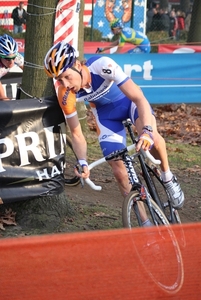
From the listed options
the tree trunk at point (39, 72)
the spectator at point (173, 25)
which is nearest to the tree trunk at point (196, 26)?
the spectator at point (173, 25)

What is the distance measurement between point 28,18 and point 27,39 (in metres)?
0.22

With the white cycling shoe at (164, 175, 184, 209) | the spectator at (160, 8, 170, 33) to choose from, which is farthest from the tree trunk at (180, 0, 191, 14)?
the white cycling shoe at (164, 175, 184, 209)

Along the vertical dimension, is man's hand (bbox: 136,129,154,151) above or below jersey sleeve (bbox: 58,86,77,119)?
below

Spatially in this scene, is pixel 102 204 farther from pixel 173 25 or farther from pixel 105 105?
pixel 173 25

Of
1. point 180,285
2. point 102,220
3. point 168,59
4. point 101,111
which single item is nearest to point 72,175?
point 102,220

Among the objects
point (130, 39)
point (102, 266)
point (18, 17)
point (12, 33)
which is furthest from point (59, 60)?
point (12, 33)

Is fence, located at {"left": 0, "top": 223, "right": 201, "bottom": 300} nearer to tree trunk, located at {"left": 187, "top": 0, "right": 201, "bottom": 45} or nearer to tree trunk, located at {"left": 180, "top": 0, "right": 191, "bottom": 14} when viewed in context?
tree trunk, located at {"left": 187, "top": 0, "right": 201, "bottom": 45}

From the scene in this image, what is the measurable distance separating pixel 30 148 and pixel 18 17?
54.5 feet

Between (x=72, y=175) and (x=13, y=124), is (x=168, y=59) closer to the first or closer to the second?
(x=72, y=175)

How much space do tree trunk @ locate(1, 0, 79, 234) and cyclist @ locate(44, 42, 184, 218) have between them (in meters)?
1.11

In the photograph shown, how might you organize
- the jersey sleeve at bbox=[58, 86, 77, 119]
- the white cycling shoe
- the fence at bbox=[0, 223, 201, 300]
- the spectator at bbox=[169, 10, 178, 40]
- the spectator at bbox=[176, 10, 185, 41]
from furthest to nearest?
the spectator at bbox=[176, 10, 185, 41] → the spectator at bbox=[169, 10, 178, 40] → the white cycling shoe → the jersey sleeve at bbox=[58, 86, 77, 119] → the fence at bbox=[0, 223, 201, 300]

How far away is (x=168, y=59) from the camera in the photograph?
1608 centimetres

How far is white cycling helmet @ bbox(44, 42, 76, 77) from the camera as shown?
17.5ft

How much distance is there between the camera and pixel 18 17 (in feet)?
74.4
